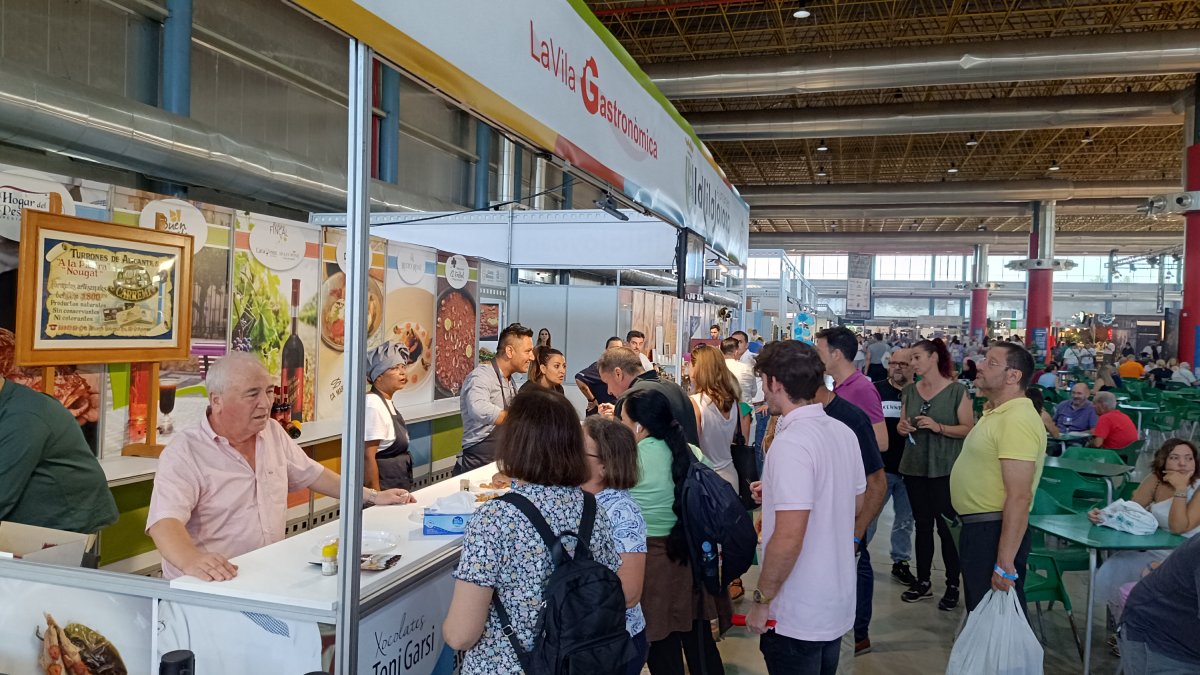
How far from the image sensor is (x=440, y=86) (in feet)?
4.82

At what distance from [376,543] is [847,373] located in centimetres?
231

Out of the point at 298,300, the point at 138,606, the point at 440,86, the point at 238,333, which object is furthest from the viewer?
the point at 298,300

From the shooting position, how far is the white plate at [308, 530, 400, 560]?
2.21m

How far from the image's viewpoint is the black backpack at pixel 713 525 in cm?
239

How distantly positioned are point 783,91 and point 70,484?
9362 millimetres

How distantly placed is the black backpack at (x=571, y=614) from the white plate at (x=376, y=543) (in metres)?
0.72

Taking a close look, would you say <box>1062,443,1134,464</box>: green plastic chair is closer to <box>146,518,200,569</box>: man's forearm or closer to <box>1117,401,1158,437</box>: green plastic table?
<box>1117,401,1158,437</box>: green plastic table

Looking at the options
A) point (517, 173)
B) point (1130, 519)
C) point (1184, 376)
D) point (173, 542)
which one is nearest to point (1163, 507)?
point (1130, 519)

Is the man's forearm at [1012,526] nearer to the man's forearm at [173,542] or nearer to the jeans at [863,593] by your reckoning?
the jeans at [863,593]

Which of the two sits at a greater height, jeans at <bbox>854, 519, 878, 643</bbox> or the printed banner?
the printed banner

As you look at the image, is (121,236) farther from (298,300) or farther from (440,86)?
(440,86)

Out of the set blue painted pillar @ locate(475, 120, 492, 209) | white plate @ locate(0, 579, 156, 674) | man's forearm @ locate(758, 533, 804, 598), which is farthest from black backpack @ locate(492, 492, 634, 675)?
blue painted pillar @ locate(475, 120, 492, 209)

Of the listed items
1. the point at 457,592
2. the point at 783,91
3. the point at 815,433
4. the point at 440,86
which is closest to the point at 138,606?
the point at 457,592

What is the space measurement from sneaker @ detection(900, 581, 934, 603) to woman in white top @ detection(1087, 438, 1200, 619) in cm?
117
